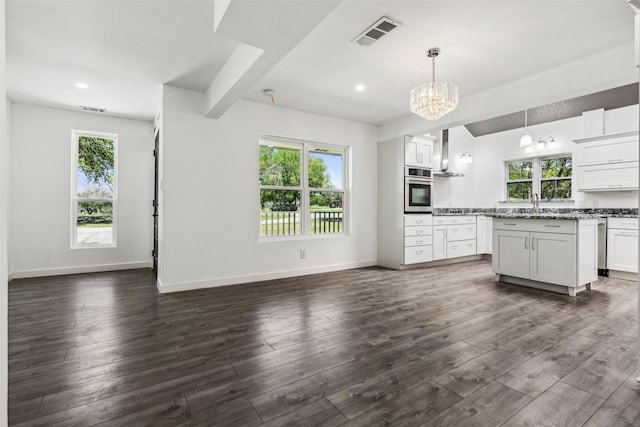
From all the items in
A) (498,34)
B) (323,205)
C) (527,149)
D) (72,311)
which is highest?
(498,34)

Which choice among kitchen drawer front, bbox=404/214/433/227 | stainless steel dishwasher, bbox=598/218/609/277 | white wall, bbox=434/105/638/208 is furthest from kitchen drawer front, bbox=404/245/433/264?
stainless steel dishwasher, bbox=598/218/609/277

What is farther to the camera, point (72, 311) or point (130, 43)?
point (72, 311)

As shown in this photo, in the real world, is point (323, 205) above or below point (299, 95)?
below

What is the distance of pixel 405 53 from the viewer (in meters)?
3.10

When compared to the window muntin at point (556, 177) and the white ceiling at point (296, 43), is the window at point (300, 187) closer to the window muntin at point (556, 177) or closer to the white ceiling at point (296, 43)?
the white ceiling at point (296, 43)

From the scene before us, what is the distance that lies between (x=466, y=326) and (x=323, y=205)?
312 centimetres

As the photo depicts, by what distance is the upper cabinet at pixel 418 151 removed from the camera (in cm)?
543

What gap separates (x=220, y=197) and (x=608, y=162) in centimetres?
631

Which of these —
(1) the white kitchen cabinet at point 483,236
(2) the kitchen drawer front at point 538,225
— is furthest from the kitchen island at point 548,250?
(1) the white kitchen cabinet at point 483,236

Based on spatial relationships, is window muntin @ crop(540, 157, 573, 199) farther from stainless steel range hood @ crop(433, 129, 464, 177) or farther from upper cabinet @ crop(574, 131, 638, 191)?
stainless steel range hood @ crop(433, 129, 464, 177)

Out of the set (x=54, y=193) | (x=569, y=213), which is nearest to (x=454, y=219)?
(x=569, y=213)

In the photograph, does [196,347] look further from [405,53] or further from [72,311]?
[405,53]

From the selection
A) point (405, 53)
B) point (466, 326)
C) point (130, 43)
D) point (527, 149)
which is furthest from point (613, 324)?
point (130, 43)

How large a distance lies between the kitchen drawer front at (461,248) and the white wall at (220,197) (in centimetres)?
237
